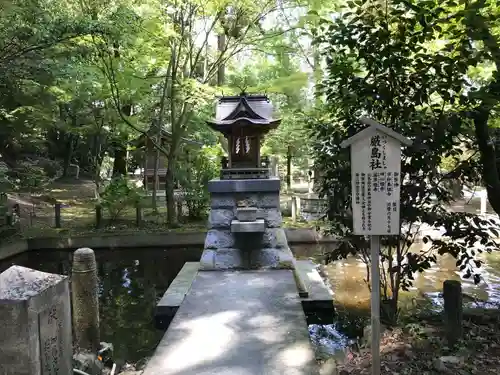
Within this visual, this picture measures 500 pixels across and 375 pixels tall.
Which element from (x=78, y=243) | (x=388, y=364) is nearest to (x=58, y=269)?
(x=78, y=243)

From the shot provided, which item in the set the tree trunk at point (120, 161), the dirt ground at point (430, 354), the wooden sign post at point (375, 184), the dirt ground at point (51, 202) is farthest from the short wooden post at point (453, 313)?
the tree trunk at point (120, 161)

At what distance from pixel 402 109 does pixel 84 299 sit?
410 centimetres

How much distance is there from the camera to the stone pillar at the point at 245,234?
24.0 feet

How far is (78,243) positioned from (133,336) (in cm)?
655

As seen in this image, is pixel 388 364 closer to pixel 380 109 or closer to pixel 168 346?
pixel 168 346

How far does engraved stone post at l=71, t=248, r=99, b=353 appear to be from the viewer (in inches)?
194

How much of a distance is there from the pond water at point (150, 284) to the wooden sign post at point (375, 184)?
8.80 feet

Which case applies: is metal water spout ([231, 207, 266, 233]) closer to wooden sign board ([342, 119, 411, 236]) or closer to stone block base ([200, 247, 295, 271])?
stone block base ([200, 247, 295, 271])

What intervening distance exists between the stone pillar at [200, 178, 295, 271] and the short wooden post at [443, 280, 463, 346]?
323cm

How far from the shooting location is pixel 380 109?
4.70 m

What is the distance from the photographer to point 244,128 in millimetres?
8289

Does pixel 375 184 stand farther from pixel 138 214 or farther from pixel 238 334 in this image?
pixel 138 214

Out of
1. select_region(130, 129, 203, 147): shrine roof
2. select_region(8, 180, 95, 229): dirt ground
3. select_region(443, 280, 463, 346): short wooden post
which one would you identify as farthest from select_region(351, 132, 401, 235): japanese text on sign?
select_region(130, 129, 203, 147): shrine roof

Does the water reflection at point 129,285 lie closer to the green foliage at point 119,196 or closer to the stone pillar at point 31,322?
the green foliage at point 119,196
